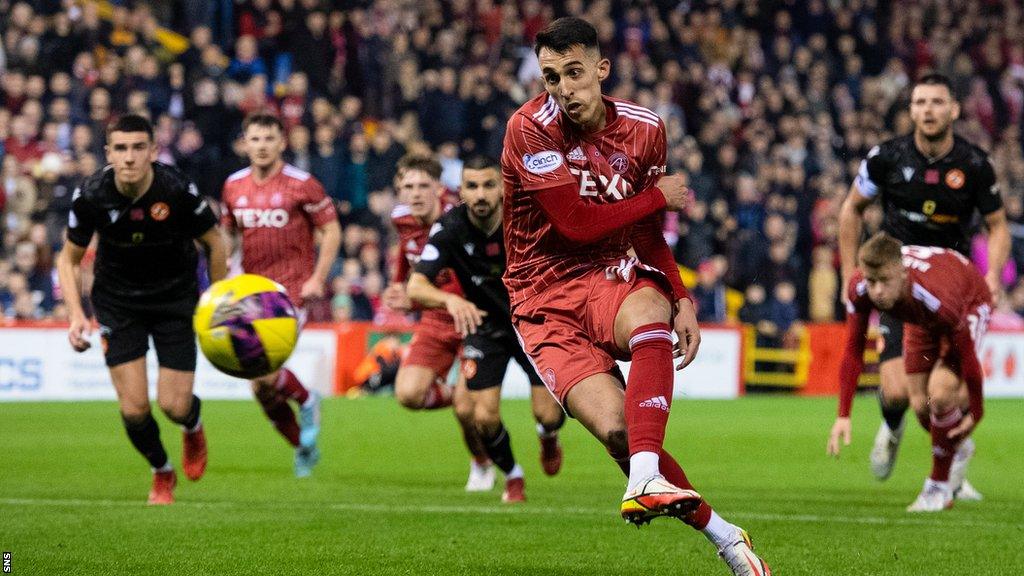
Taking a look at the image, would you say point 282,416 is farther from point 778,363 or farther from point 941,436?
point 778,363

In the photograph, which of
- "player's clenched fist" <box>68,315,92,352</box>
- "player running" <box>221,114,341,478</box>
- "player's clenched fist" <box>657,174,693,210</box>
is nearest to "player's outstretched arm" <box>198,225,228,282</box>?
"player's clenched fist" <box>68,315,92,352</box>

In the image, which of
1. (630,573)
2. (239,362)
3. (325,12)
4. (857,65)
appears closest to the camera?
(630,573)

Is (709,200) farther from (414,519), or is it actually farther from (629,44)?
(414,519)

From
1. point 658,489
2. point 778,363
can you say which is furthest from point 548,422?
point 778,363

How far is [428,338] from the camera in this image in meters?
11.0

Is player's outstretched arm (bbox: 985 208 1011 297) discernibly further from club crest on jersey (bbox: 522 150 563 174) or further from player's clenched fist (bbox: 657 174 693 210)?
club crest on jersey (bbox: 522 150 563 174)

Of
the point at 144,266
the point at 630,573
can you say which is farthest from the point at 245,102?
the point at 630,573

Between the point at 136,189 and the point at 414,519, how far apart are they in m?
2.66

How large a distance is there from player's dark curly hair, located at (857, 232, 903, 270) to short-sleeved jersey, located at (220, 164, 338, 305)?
4625 mm

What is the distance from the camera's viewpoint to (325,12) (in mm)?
22000

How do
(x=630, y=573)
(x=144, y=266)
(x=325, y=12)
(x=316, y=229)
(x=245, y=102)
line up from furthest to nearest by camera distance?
1. (x=325, y=12)
2. (x=245, y=102)
3. (x=316, y=229)
4. (x=144, y=266)
5. (x=630, y=573)

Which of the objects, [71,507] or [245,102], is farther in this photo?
[245,102]

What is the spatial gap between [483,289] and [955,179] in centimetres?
315

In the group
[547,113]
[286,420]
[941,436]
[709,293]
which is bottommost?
[709,293]
